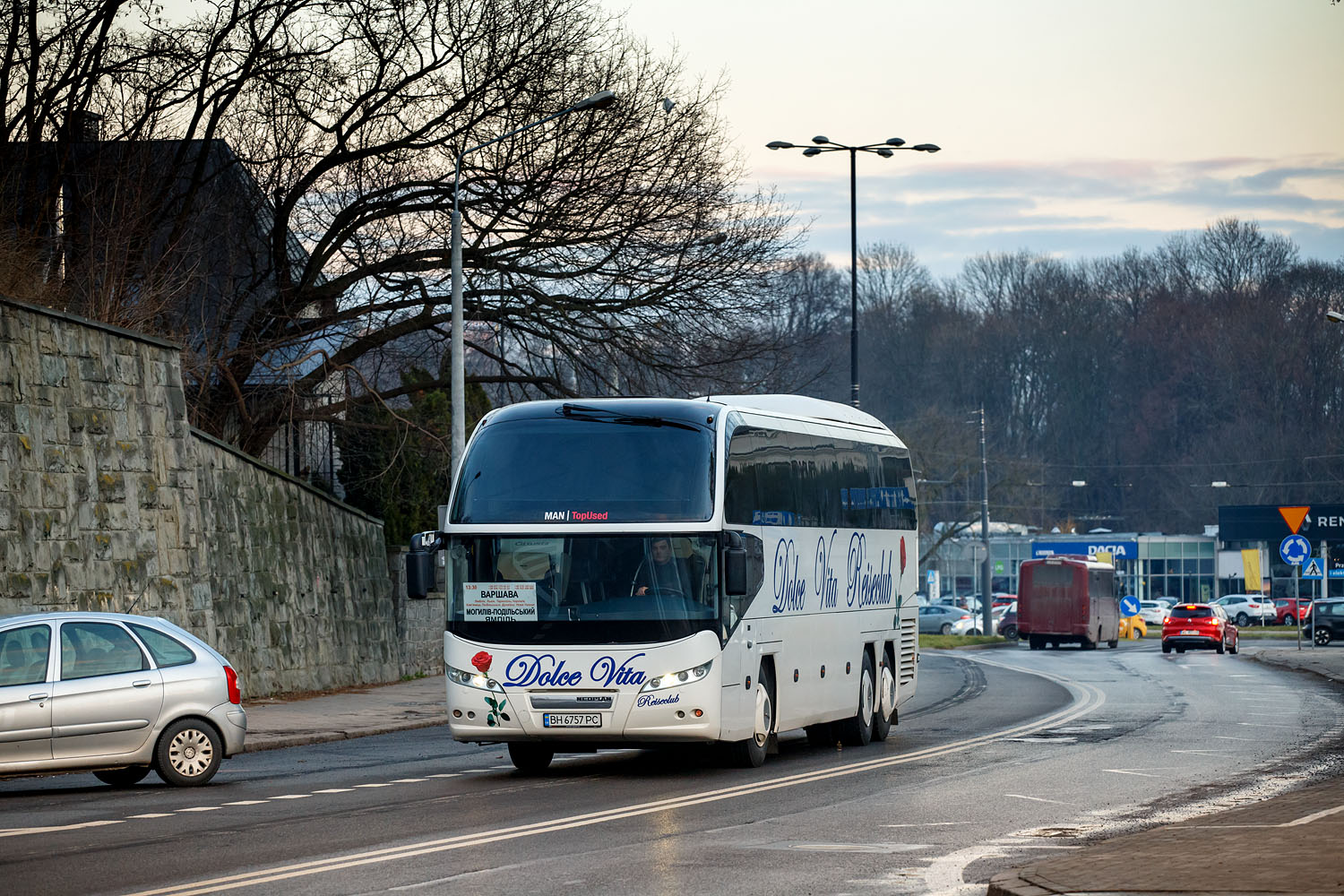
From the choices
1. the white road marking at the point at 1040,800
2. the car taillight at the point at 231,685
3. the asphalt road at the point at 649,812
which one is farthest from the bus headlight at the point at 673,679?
the car taillight at the point at 231,685

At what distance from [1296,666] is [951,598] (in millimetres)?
56072

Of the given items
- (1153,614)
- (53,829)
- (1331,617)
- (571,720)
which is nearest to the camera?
(53,829)

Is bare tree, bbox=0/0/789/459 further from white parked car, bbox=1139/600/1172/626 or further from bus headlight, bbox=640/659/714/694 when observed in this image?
white parked car, bbox=1139/600/1172/626

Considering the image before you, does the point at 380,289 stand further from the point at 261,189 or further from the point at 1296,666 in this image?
the point at 1296,666

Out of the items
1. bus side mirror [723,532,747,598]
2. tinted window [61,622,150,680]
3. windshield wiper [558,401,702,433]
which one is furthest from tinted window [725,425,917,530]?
tinted window [61,622,150,680]

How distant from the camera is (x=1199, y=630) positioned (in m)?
A: 51.3

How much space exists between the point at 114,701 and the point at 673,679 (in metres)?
4.42

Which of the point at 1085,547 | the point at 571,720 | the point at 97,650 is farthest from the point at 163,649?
the point at 1085,547

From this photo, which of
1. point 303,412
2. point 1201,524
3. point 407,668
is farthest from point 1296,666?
point 1201,524

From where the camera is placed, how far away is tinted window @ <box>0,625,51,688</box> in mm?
13812

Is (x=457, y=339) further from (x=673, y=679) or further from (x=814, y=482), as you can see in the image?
(x=673, y=679)

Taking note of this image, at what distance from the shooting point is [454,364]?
2609cm

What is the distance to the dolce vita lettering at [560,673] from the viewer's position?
15031 mm

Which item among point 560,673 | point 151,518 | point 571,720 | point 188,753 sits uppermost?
point 151,518
